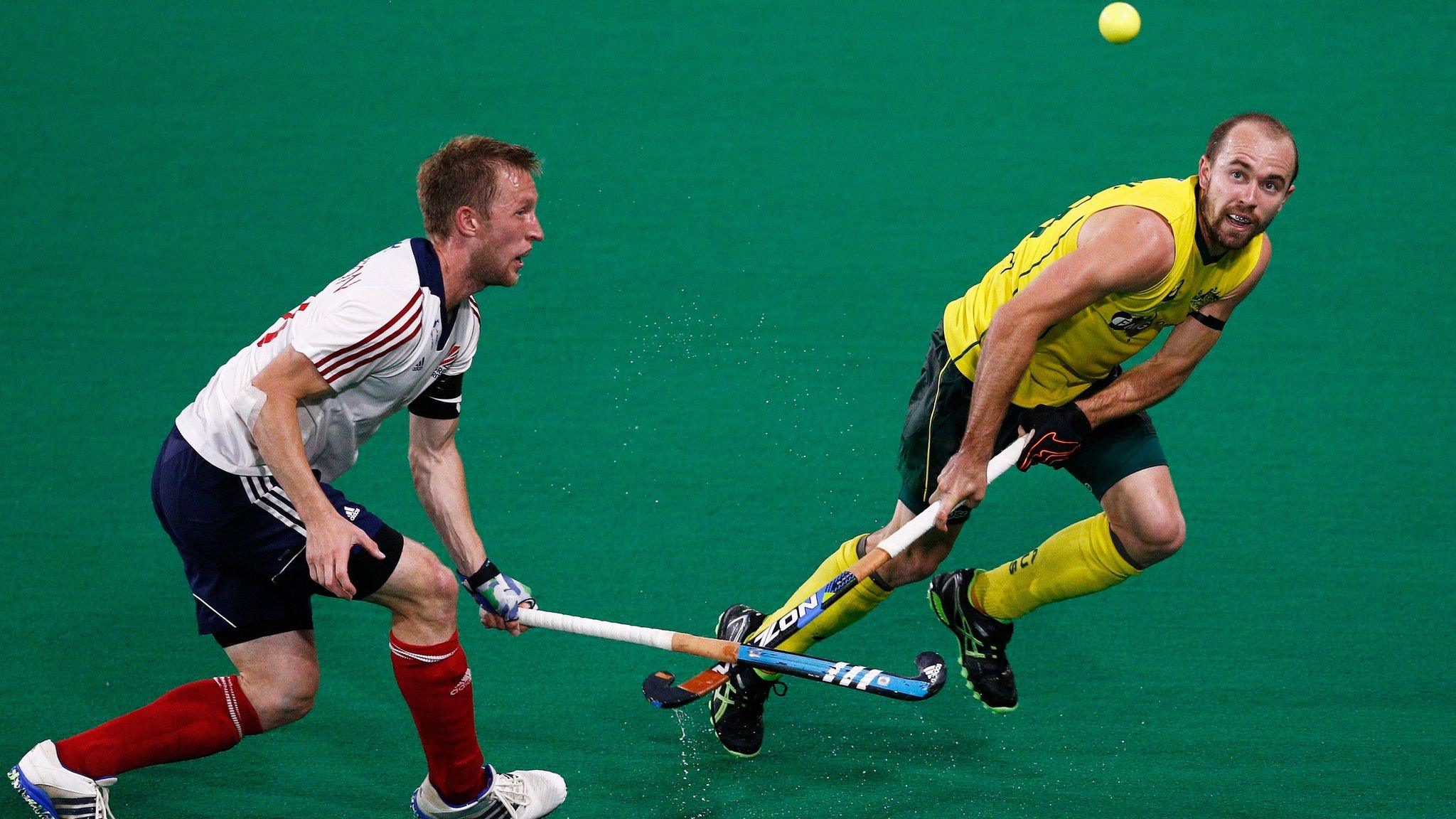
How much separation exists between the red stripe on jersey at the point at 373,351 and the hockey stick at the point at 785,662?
0.64 metres

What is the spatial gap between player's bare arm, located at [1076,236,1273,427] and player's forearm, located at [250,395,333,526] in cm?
146

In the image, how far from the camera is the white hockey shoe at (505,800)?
8.69 feet

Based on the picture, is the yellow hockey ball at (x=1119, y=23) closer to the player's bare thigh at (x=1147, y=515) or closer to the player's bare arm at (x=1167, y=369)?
the player's bare arm at (x=1167, y=369)

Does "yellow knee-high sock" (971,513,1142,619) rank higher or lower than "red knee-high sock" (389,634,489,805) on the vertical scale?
higher

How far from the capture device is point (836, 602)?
2.92 meters

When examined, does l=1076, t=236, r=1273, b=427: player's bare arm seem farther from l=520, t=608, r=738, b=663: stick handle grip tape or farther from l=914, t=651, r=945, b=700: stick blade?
l=520, t=608, r=738, b=663: stick handle grip tape

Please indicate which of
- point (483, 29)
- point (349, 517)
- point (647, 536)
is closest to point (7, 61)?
point (483, 29)

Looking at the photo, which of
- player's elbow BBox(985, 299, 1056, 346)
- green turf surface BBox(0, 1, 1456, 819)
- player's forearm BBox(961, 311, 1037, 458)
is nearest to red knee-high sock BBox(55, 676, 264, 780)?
green turf surface BBox(0, 1, 1456, 819)

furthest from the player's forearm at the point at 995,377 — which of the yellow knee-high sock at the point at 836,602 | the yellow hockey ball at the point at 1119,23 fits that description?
the yellow hockey ball at the point at 1119,23

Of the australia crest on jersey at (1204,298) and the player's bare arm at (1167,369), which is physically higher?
the australia crest on jersey at (1204,298)

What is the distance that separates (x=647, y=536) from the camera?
3607 millimetres

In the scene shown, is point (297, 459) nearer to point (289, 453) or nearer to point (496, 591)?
point (289, 453)

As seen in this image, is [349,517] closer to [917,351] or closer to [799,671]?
[799,671]

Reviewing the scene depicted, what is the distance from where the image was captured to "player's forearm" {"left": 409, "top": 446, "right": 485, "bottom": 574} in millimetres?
2768
